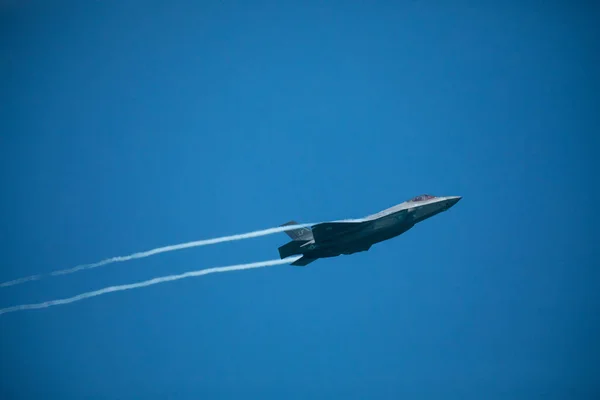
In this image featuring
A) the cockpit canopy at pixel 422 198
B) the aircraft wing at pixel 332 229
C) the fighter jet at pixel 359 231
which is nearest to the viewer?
the aircraft wing at pixel 332 229

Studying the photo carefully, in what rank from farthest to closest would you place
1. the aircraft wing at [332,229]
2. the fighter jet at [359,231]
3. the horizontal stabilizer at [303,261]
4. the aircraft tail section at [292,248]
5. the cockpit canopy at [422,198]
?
the cockpit canopy at [422,198] < the horizontal stabilizer at [303,261] < the aircraft tail section at [292,248] < the fighter jet at [359,231] < the aircraft wing at [332,229]

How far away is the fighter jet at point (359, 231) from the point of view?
70.8 feet

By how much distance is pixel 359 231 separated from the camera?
21938 mm

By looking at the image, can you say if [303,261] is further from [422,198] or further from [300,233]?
[422,198]

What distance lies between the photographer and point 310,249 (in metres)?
22.3

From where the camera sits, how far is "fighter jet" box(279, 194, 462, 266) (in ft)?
70.8

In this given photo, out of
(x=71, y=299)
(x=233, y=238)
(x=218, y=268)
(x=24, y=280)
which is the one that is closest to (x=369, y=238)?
(x=233, y=238)

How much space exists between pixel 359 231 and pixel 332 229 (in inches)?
52.7

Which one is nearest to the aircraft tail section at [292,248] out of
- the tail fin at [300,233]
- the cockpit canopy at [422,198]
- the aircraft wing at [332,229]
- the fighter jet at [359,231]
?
the fighter jet at [359,231]

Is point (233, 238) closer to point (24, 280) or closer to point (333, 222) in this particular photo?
point (333, 222)

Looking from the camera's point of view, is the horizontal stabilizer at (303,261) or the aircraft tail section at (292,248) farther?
the horizontal stabilizer at (303,261)

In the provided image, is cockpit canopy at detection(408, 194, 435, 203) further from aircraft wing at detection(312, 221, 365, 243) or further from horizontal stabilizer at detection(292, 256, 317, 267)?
horizontal stabilizer at detection(292, 256, 317, 267)

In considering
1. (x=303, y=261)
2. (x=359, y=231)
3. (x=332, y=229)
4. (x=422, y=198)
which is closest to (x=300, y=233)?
(x=303, y=261)

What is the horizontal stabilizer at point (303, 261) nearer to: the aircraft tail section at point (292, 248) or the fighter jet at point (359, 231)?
the fighter jet at point (359, 231)
